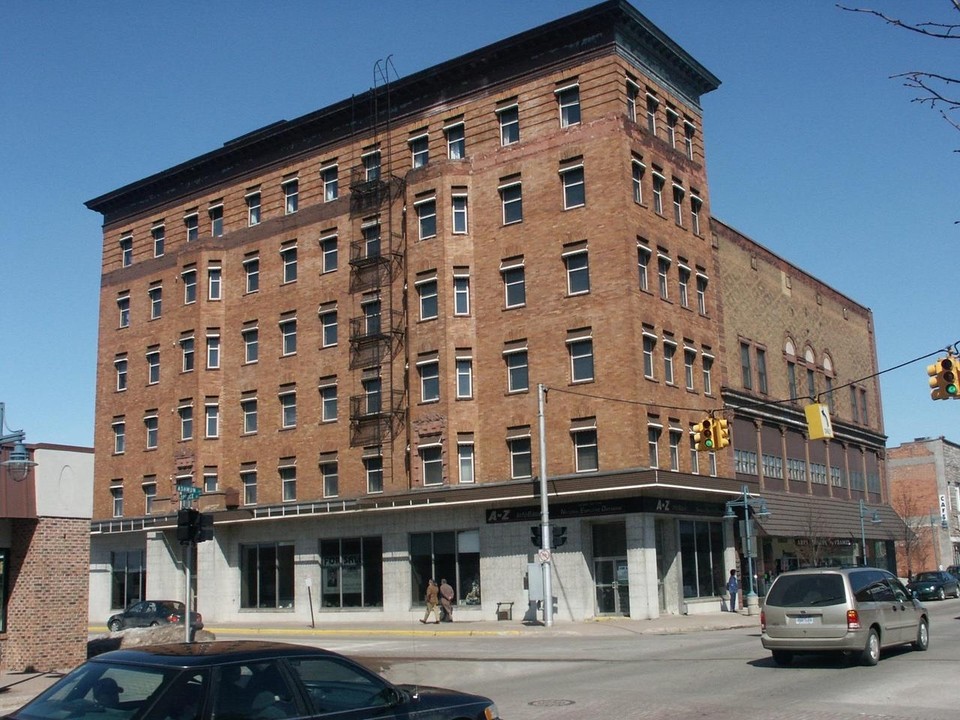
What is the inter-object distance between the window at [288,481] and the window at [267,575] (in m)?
2.22

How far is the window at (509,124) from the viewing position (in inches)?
1753

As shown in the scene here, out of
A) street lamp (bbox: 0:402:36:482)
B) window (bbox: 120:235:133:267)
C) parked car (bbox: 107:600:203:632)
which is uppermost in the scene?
window (bbox: 120:235:133:267)

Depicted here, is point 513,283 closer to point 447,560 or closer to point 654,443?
point 654,443

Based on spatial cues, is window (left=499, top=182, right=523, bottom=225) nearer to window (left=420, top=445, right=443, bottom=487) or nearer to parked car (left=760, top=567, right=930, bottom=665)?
window (left=420, top=445, right=443, bottom=487)

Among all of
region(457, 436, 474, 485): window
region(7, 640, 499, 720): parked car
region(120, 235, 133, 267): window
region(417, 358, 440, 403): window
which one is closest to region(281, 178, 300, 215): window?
region(120, 235, 133, 267): window

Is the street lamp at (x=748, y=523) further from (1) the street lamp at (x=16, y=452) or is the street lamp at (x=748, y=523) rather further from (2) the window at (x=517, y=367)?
(1) the street lamp at (x=16, y=452)

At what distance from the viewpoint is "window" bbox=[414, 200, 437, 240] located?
1797 inches

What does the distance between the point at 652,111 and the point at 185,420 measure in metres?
27.3

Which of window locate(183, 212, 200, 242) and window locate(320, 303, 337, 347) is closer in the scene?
window locate(320, 303, 337, 347)

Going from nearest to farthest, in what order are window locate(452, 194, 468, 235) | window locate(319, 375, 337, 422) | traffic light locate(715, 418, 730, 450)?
traffic light locate(715, 418, 730, 450) → window locate(452, 194, 468, 235) → window locate(319, 375, 337, 422)

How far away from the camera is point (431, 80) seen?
46.7 metres

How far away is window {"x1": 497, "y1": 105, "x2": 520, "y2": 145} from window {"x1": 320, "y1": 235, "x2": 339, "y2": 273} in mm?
9861

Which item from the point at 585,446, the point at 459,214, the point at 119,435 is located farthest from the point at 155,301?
the point at 585,446

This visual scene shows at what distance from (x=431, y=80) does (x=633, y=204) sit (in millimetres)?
11524
